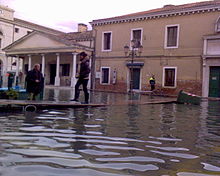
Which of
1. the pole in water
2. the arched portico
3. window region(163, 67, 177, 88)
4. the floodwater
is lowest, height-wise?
the floodwater

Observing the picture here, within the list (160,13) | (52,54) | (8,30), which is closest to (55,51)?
(52,54)

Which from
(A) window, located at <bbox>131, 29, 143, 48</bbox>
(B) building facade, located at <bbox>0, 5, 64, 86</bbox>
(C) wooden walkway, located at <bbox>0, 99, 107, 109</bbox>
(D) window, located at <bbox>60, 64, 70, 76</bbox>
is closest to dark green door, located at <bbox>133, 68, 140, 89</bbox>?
(A) window, located at <bbox>131, 29, 143, 48</bbox>

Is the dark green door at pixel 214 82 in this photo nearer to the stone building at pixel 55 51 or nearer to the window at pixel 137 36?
the window at pixel 137 36

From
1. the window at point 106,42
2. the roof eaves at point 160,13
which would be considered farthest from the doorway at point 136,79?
the roof eaves at point 160,13

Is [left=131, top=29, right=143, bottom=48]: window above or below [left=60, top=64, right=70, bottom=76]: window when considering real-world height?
above

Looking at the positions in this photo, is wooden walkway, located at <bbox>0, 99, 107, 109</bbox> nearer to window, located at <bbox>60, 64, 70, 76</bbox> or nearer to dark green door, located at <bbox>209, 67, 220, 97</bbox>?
dark green door, located at <bbox>209, 67, 220, 97</bbox>

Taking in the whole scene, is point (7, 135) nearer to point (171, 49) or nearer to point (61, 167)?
point (61, 167)

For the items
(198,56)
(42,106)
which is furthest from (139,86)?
(42,106)

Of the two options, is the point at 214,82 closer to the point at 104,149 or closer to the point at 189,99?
the point at 189,99

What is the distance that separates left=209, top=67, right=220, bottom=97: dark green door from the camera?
70.2ft

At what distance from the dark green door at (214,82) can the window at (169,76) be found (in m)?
2.92

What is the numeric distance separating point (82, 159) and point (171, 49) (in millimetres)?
21375

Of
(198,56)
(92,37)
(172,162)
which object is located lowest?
(172,162)

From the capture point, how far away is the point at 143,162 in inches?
127
